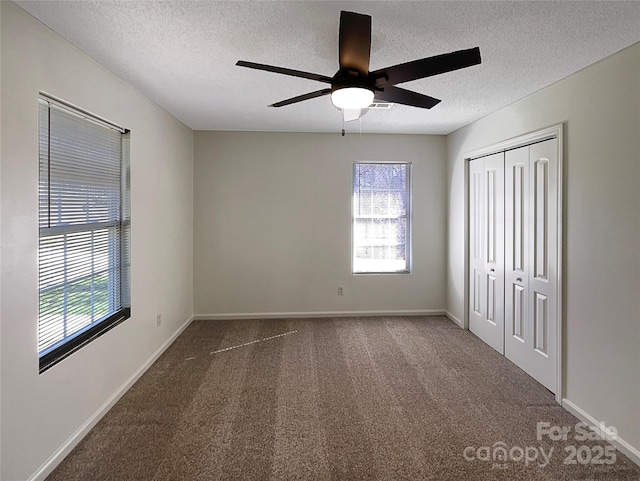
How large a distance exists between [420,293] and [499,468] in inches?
126

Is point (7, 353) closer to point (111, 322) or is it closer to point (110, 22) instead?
point (111, 322)

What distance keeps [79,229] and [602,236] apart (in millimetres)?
3382

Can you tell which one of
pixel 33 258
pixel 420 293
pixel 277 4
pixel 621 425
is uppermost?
pixel 277 4

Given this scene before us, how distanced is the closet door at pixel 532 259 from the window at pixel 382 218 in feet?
5.49

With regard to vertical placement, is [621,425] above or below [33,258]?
below

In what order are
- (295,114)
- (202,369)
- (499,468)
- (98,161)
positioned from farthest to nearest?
(295,114) → (202,369) → (98,161) → (499,468)

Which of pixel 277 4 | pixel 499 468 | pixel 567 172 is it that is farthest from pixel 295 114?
pixel 499 468

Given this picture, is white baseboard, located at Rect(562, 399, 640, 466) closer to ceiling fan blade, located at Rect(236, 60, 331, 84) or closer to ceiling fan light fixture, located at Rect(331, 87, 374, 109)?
ceiling fan light fixture, located at Rect(331, 87, 374, 109)

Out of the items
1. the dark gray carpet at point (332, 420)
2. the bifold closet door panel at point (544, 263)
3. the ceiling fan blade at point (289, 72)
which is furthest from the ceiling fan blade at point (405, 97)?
the dark gray carpet at point (332, 420)

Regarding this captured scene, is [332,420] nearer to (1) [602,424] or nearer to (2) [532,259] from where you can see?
(1) [602,424]

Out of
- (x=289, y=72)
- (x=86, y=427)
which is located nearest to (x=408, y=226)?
(x=289, y=72)

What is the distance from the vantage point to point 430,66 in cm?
185

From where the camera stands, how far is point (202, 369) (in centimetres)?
354

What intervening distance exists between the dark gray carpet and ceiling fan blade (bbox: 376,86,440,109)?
6.85 ft
